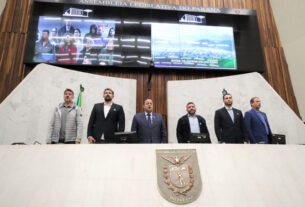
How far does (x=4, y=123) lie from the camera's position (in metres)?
3.54

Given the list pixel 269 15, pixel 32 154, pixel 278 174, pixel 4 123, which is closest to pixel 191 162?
pixel 278 174

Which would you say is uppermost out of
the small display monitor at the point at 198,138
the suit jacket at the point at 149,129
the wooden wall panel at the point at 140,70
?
the wooden wall panel at the point at 140,70

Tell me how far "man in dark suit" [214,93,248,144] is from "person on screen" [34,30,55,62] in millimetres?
3251

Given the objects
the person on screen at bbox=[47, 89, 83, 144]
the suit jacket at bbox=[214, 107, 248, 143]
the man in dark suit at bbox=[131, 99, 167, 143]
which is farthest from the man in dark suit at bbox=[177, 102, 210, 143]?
the person on screen at bbox=[47, 89, 83, 144]

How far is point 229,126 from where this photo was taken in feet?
9.34

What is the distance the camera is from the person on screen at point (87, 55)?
448cm

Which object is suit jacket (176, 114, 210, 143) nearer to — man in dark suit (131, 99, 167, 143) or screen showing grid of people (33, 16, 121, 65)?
man in dark suit (131, 99, 167, 143)

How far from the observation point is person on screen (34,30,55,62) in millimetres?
4414

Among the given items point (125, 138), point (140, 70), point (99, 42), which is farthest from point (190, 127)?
point (99, 42)

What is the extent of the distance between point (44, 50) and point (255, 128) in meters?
3.88

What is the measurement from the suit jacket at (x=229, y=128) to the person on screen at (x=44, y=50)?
325 centimetres

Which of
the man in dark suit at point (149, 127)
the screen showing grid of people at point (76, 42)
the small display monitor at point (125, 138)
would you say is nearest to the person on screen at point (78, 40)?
the screen showing grid of people at point (76, 42)

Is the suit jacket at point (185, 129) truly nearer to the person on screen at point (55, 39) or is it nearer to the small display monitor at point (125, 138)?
the small display monitor at point (125, 138)

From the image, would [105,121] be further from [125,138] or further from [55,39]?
[55,39]
